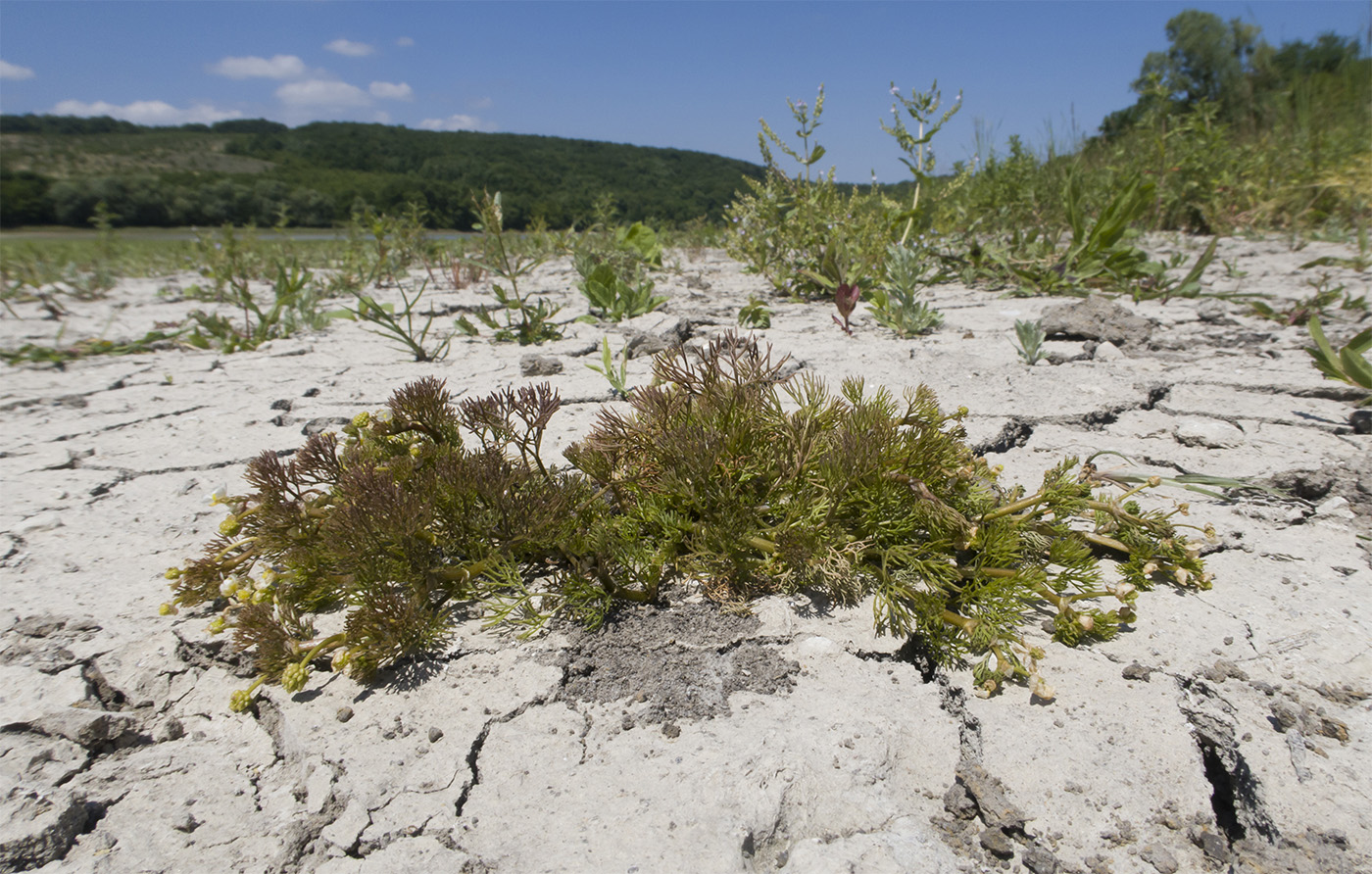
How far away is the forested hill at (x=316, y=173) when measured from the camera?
63.2 feet

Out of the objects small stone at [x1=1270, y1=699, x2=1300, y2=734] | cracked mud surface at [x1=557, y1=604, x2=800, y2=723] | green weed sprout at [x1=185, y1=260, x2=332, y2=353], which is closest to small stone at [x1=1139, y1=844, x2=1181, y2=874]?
small stone at [x1=1270, y1=699, x2=1300, y2=734]

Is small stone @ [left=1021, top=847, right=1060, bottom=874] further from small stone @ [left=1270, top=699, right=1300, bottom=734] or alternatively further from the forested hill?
the forested hill

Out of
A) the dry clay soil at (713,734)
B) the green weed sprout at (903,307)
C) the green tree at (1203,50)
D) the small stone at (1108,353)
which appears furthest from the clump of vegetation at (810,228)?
the green tree at (1203,50)

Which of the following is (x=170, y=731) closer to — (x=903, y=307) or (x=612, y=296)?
(x=612, y=296)

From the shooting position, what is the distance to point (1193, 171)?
18.3 feet

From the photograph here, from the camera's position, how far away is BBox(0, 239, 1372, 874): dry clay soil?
0.99 m

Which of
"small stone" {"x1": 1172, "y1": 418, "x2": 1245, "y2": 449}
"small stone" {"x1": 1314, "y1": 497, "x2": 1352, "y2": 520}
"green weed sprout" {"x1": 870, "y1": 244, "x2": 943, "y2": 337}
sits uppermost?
"green weed sprout" {"x1": 870, "y1": 244, "x2": 943, "y2": 337}

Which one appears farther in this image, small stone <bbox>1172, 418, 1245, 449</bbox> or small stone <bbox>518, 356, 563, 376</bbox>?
small stone <bbox>518, 356, 563, 376</bbox>

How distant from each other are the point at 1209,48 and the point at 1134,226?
55.7ft

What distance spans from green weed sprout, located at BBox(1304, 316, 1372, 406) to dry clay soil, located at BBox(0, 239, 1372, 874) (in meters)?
0.35

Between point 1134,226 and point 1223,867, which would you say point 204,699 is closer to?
point 1223,867

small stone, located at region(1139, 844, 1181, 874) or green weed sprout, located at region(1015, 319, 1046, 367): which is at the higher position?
green weed sprout, located at region(1015, 319, 1046, 367)

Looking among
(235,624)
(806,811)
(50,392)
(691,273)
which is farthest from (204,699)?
(691,273)

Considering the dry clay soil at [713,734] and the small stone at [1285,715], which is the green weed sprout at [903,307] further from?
the small stone at [1285,715]
